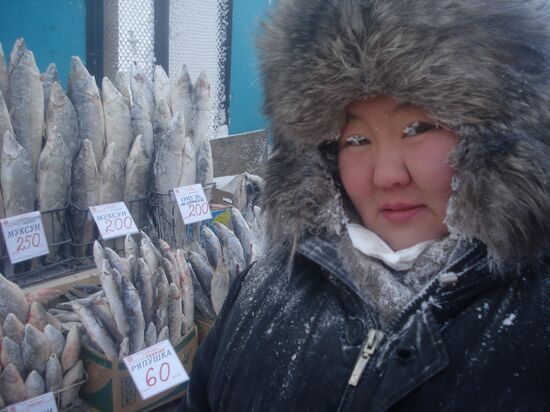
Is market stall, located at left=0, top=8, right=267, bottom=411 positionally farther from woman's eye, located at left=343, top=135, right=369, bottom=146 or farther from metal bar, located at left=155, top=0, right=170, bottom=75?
metal bar, located at left=155, top=0, right=170, bottom=75

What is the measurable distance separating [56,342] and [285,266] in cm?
95

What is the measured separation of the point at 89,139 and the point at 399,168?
1.66 m

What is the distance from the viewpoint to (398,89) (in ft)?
3.30

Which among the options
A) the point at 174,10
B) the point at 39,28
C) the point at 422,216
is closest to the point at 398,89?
the point at 422,216

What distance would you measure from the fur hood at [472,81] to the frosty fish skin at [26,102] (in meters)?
1.47

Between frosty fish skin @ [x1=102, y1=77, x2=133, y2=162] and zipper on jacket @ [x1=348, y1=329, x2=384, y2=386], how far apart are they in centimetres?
168

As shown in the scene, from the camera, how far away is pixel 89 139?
2322 millimetres

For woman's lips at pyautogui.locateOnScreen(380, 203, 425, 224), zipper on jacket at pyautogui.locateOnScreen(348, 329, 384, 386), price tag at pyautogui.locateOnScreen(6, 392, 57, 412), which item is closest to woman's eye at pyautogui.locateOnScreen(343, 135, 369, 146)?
woman's lips at pyautogui.locateOnScreen(380, 203, 425, 224)

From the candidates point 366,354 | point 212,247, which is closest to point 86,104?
point 212,247

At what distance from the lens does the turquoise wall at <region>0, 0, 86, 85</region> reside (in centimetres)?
376

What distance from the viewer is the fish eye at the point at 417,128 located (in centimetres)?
103

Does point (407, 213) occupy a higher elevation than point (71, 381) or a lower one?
higher

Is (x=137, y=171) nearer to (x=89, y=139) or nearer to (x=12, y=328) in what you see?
(x=89, y=139)

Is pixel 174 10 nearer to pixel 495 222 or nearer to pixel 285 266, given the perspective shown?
pixel 285 266
